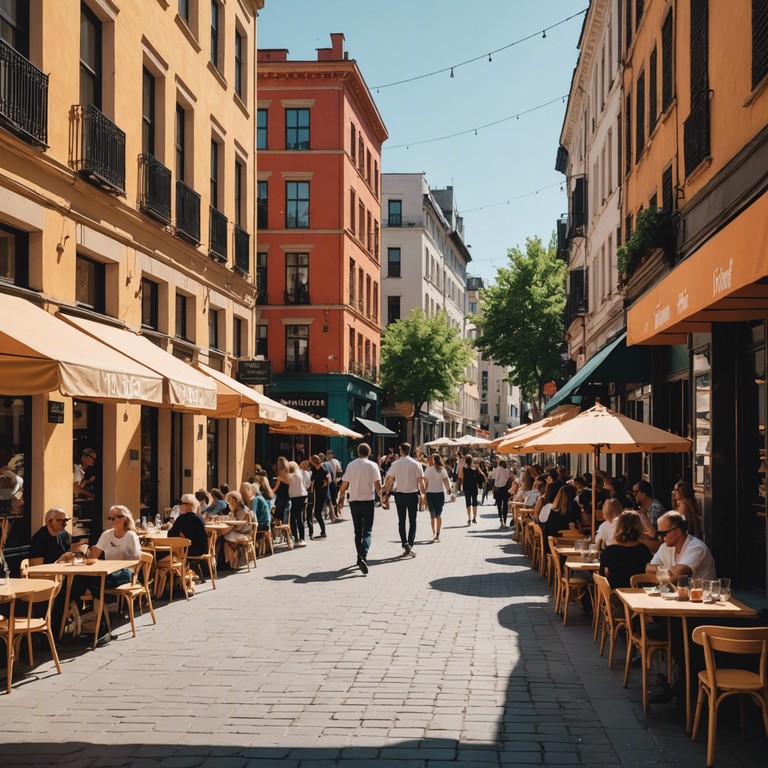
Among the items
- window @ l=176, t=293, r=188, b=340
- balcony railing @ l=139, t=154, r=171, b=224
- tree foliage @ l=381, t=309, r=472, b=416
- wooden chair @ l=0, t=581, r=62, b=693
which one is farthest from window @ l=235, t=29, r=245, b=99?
tree foliage @ l=381, t=309, r=472, b=416

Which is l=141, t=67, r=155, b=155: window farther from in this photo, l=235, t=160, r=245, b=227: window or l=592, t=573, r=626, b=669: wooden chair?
l=592, t=573, r=626, b=669: wooden chair

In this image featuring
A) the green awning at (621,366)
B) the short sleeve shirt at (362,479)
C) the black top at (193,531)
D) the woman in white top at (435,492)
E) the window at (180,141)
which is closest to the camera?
the black top at (193,531)

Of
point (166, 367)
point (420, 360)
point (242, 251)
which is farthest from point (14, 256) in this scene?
point (420, 360)

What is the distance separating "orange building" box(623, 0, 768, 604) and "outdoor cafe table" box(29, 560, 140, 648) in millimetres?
5966

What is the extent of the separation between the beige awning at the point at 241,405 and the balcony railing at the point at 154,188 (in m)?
3.27

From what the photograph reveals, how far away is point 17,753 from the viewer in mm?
6695

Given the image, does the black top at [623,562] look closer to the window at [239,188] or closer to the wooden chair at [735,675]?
the wooden chair at [735,675]

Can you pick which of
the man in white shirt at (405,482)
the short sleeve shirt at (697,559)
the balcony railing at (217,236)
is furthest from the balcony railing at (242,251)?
the short sleeve shirt at (697,559)

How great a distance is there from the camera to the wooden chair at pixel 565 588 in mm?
11945

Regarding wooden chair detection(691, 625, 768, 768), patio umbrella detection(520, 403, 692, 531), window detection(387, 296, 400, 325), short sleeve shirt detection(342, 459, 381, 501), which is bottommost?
wooden chair detection(691, 625, 768, 768)

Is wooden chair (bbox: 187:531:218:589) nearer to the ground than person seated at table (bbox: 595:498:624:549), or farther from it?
nearer to the ground

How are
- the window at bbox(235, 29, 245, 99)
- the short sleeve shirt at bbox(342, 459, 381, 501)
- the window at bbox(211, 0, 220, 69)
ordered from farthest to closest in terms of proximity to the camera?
the window at bbox(235, 29, 245, 99) < the window at bbox(211, 0, 220, 69) < the short sleeve shirt at bbox(342, 459, 381, 501)

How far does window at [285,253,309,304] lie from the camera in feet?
150

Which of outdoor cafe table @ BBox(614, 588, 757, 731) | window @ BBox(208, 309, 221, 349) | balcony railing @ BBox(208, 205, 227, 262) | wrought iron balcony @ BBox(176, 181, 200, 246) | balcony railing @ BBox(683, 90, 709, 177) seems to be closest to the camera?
outdoor cafe table @ BBox(614, 588, 757, 731)
